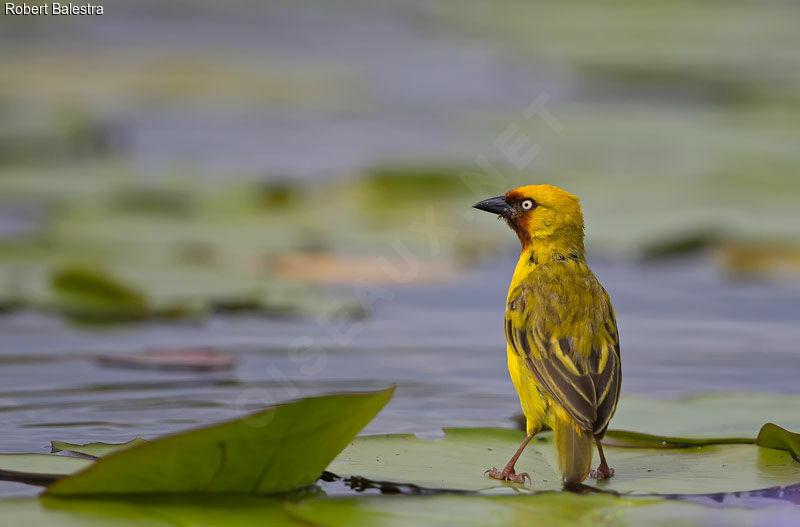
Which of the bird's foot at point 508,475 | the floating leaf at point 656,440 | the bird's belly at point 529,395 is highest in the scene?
the bird's belly at point 529,395

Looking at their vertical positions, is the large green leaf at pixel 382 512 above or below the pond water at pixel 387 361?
below

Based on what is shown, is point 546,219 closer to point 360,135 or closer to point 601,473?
point 601,473

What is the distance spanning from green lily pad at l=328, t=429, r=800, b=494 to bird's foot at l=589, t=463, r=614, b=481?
0.06ft

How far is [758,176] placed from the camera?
761cm

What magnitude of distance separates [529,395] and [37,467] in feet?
3.54

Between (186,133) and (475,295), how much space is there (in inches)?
212

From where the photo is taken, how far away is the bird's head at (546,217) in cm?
321

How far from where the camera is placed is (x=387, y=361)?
3982mm

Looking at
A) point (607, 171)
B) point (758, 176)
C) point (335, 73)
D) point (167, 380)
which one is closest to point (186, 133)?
point (335, 73)

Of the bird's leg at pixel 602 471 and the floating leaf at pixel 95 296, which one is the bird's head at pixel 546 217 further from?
the floating leaf at pixel 95 296

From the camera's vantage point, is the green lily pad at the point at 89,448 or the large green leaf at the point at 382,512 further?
the green lily pad at the point at 89,448

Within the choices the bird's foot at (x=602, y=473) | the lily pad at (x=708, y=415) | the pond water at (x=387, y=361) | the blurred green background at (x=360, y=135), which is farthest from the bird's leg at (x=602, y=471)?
the blurred green background at (x=360, y=135)

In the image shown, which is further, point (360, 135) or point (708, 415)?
point (360, 135)

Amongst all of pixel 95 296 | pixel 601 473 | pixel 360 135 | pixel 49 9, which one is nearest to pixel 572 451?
pixel 601 473
